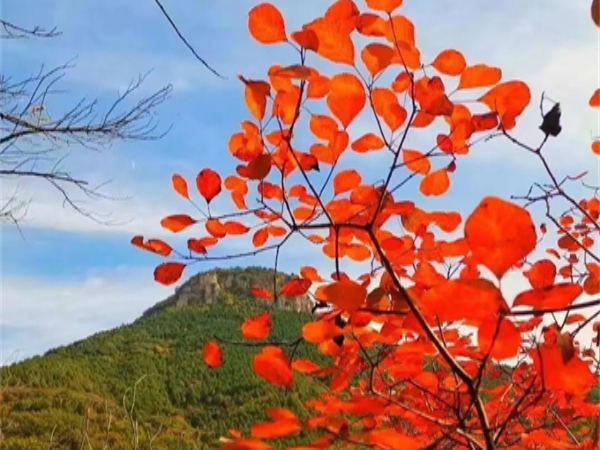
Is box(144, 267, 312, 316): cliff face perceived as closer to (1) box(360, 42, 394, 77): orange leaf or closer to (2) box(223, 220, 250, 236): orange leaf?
(2) box(223, 220, 250, 236): orange leaf

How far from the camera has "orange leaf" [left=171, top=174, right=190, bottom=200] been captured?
1.39 metres

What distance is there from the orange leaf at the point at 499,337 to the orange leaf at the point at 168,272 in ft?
2.65

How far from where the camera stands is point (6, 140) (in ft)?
11.2

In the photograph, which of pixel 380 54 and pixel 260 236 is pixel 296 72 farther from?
pixel 260 236

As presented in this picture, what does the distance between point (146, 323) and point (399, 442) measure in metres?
42.3

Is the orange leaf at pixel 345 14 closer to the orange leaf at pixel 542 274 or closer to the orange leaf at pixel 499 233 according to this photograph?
the orange leaf at pixel 542 274

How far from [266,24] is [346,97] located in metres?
0.18

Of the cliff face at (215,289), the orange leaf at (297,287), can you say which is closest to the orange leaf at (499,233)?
the orange leaf at (297,287)

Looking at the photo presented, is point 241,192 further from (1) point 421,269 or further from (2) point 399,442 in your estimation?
(2) point 399,442

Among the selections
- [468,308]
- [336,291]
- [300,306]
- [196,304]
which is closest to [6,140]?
[336,291]

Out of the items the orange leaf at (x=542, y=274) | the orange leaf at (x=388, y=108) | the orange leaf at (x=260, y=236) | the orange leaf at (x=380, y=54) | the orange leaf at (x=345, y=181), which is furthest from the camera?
the orange leaf at (x=260, y=236)

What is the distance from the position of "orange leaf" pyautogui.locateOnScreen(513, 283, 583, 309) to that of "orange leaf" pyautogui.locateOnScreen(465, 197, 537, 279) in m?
0.06

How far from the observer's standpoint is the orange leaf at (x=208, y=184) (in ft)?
4.45

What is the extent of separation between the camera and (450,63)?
1.12 m
